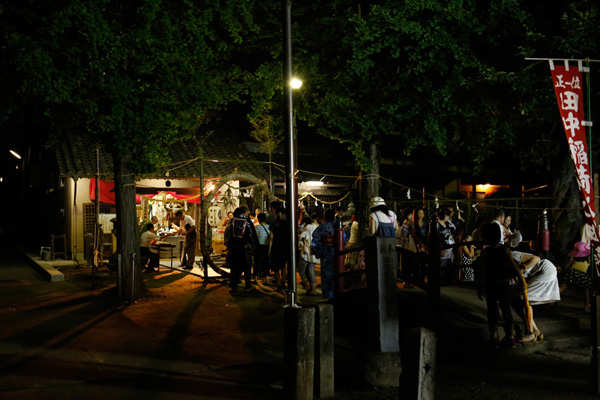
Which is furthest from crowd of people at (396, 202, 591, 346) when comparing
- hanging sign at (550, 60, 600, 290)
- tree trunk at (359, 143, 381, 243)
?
tree trunk at (359, 143, 381, 243)

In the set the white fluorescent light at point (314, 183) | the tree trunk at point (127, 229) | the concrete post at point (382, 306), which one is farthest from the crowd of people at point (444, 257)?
the white fluorescent light at point (314, 183)

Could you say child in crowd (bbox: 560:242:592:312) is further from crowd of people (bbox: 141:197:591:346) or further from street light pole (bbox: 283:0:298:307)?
street light pole (bbox: 283:0:298:307)

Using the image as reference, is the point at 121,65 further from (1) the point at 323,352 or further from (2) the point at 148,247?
(1) the point at 323,352

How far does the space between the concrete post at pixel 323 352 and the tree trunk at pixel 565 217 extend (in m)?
11.1

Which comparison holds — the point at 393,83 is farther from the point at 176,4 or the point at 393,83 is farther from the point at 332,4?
the point at 176,4

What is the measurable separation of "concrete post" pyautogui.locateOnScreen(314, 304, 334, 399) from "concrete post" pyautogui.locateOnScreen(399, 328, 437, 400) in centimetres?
139

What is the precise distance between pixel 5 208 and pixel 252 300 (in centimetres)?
5212

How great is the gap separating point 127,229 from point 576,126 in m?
9.13

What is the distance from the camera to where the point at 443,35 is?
41.4 feet

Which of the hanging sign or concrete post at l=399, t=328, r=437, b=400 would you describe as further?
the hanging sign

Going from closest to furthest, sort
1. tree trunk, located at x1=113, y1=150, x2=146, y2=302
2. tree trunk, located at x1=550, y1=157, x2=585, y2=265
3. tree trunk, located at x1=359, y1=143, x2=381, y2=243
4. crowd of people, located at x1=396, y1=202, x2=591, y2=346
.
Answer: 1. crowd of people, located at x1=396, y1=202, x2=591, y2=346
2. tree trunk, located at x1=113, y1=150, x2=146, y2=302
3. tree trunk, located at x1=359, y1=143, x2=381, y2=243
4. tree trunk, located at x1=550, y1=157, x2=585, y2=265

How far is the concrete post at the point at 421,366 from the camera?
163 inches

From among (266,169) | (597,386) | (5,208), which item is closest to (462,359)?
(597,386)

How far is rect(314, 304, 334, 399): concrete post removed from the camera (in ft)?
17.9
